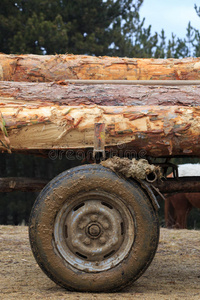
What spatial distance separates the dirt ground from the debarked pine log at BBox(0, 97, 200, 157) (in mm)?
1084

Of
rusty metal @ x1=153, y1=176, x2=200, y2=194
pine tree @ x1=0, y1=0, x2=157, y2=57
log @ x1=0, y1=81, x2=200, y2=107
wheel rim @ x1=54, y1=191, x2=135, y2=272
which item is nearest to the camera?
wheel rim @ x1=54, y1=191, x2=135, y2=272

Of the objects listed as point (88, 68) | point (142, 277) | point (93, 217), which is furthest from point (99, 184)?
point (88, 68)

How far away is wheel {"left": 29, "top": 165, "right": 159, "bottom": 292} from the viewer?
328 cm

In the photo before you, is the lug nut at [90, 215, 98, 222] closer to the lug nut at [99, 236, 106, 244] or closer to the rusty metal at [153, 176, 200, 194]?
the lug nut at [99, 236, 106, 244]

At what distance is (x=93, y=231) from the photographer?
334 centimetres

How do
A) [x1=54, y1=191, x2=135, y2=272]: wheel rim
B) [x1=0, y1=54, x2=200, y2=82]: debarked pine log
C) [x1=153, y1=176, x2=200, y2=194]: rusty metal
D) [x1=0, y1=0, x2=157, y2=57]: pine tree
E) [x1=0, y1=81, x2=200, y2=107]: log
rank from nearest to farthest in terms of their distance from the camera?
[x1=54, y1=191, x2=135, y2=272]: wheel rim, [x1=0, y1=81, x2=200, y2=107]: log, [x1=153, y1=176, x2=200, y2=194]: rusty metal, [x1=0, y1=54, x2=200, y2=82]: debarked pine log, [x1=0, y1=0, x2=157, y2=57]: pine tree

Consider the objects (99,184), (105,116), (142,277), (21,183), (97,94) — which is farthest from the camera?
(142,277)

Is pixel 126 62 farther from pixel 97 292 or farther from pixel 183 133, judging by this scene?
pixel 97 292

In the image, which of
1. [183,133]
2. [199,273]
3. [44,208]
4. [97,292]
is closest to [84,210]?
[44,208]

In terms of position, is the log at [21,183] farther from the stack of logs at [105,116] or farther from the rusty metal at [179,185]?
the rusty metal at [179,185]

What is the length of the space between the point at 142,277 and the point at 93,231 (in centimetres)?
110

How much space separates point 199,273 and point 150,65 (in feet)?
7.23

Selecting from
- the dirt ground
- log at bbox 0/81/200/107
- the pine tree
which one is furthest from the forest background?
log at bbox 0/81/200/107

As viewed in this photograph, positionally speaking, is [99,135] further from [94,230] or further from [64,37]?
[64,37]
